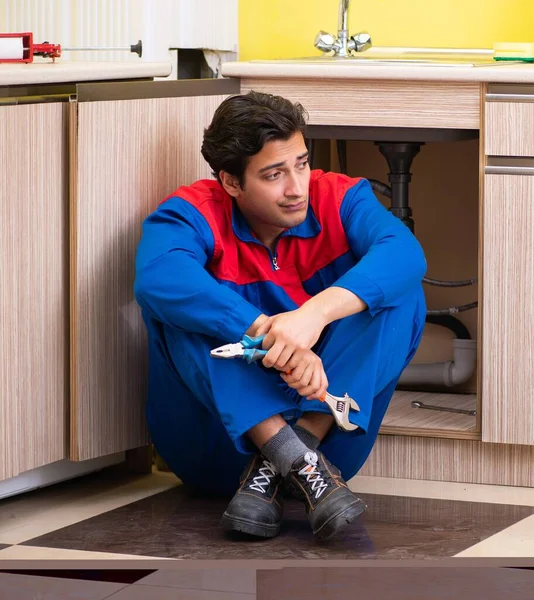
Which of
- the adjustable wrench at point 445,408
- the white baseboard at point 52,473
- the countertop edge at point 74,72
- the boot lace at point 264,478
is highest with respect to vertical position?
the countertop edge at point 74,72

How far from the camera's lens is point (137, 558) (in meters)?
1.93

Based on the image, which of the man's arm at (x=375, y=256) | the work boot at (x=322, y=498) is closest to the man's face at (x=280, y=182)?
the man's arm at (x=375, y=256)

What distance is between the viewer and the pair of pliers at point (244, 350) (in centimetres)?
191

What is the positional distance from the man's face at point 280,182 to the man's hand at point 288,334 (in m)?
0.22

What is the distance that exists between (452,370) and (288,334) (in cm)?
96

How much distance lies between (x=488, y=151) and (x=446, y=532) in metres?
0.72

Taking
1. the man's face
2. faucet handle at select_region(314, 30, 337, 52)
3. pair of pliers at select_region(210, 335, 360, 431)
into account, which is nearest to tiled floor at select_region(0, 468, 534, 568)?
pair of pliers at select_region(210, 335, 360, 431)

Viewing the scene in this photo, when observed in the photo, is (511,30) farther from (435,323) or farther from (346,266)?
(346,266)

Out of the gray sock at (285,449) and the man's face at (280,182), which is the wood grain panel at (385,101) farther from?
the gray sock at (285,449)

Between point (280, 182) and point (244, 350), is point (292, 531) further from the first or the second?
point (280, 182)

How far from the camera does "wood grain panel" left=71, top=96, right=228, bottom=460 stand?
7.02ft

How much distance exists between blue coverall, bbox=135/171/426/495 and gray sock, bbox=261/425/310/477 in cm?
4

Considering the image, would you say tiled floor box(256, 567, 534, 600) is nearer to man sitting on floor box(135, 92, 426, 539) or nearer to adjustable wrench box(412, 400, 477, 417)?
man sitting on floor box(135, 92, 426, 539)

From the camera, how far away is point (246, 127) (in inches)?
82.0
